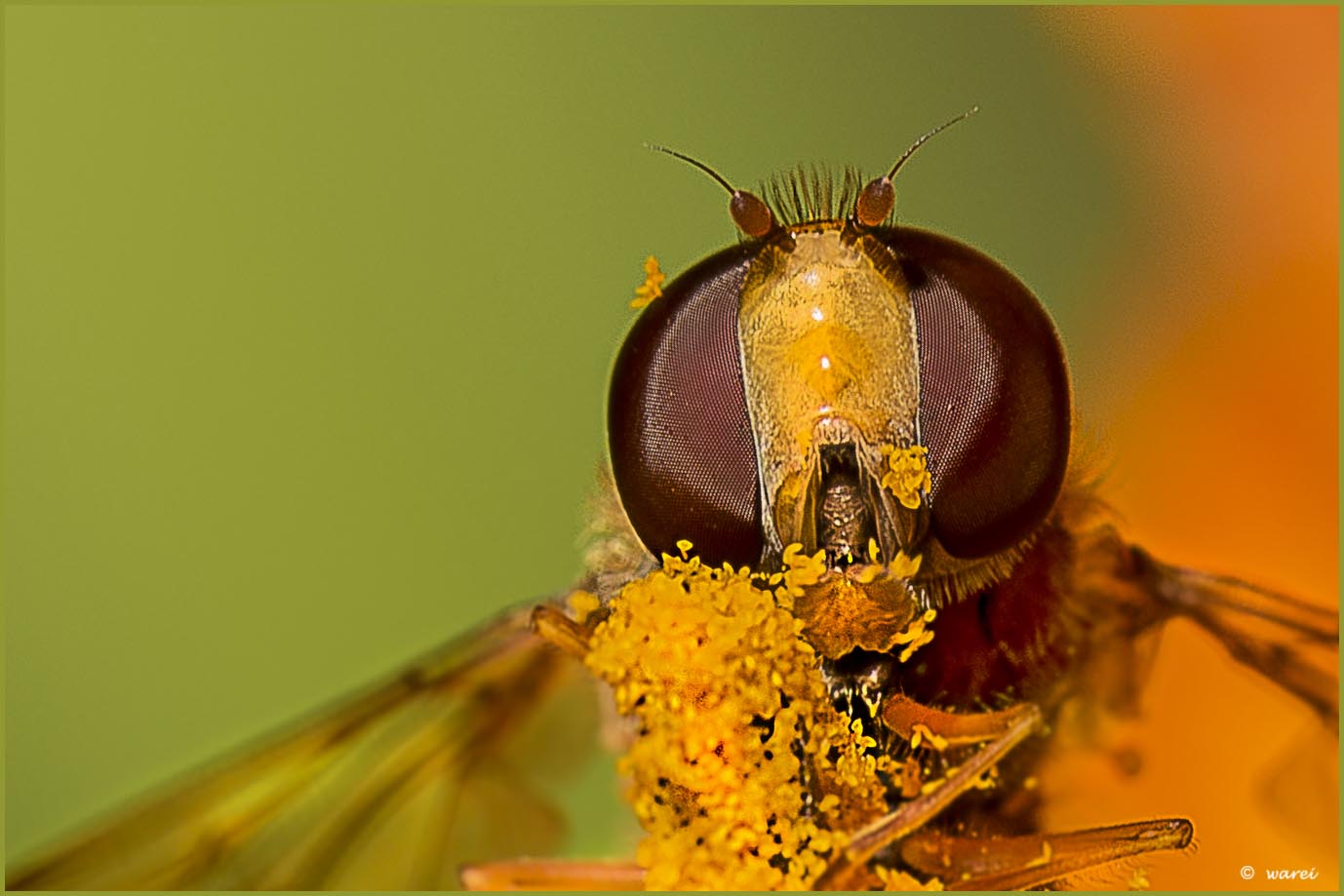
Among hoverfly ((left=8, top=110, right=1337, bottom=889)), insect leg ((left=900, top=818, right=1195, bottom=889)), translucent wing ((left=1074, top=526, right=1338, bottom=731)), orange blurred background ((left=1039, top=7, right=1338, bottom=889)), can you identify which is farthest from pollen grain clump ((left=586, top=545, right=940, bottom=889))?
orange blurred background ((left=1039, top=7, right=1338, bottom=889))

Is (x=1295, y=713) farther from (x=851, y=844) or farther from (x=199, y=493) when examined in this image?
(x=199, y=493)

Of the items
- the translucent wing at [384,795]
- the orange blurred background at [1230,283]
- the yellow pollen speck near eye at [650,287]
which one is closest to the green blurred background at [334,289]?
the translucent wing at [384,795]

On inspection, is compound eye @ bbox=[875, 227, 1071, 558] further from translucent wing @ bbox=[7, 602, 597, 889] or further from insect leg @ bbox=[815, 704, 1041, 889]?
translucent wing @ bbox=[7, 602, 597, 889]

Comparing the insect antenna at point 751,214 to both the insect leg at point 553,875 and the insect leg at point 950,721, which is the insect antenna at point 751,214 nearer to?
the insect leg at point 950,721

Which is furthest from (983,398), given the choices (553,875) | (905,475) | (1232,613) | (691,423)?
(553,875)

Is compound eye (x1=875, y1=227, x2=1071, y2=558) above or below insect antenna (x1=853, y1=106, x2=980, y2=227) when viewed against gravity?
below

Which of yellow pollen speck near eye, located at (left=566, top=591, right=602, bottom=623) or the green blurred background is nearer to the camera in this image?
yellow pollen speck near eye, located at (left=566, top=591, right=602, bottom=623)

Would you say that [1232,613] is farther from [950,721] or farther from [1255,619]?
[950,721]

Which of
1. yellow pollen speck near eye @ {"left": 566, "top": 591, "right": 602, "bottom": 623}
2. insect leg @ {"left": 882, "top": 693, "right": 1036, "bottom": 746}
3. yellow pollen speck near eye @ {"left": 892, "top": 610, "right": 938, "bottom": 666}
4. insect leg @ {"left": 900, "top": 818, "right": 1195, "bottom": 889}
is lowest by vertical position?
insect leg @ {"left": 900, "top": 818, "right": 1195, "bottom": 889}
